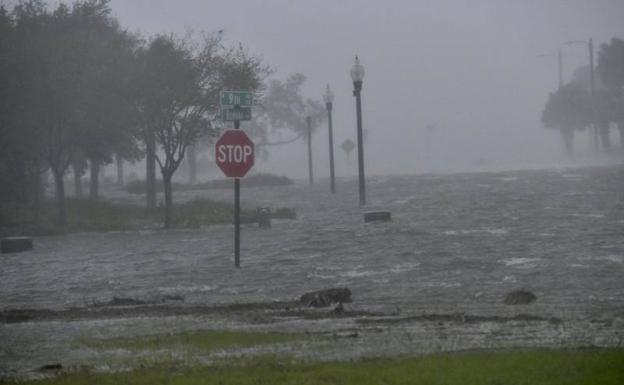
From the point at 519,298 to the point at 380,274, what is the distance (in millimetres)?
4454

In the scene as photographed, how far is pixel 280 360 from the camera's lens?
9.73 m

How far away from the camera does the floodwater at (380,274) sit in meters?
11.4

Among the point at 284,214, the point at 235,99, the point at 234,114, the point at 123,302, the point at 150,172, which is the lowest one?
the point at 123,302

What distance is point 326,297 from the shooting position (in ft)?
48.9

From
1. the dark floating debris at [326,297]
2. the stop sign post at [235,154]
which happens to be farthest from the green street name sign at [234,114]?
the dark floating debris at [326,297]

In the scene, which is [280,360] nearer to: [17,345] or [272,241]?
[17,345]

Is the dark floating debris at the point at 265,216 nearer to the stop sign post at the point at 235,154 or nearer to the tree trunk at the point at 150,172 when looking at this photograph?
the tree trunk at the point at 150,172

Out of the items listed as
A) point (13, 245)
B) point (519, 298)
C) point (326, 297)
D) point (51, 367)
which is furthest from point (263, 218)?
point (51, 367)

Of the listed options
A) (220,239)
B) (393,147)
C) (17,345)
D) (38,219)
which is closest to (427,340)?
(17,345)

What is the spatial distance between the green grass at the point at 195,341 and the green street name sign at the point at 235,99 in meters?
9.55

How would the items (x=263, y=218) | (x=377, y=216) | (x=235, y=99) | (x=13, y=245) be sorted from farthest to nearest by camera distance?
1. (x=263, y=218)
2. (x=377, y=216)
3. (x=13, y=245)
4. (x=235, y=99)

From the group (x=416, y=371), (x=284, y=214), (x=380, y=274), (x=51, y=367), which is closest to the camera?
(x=416, y=371)

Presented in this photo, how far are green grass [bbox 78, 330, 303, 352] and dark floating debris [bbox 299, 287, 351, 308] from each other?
286 centimetres

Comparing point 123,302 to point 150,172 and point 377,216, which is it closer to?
point 377,216
